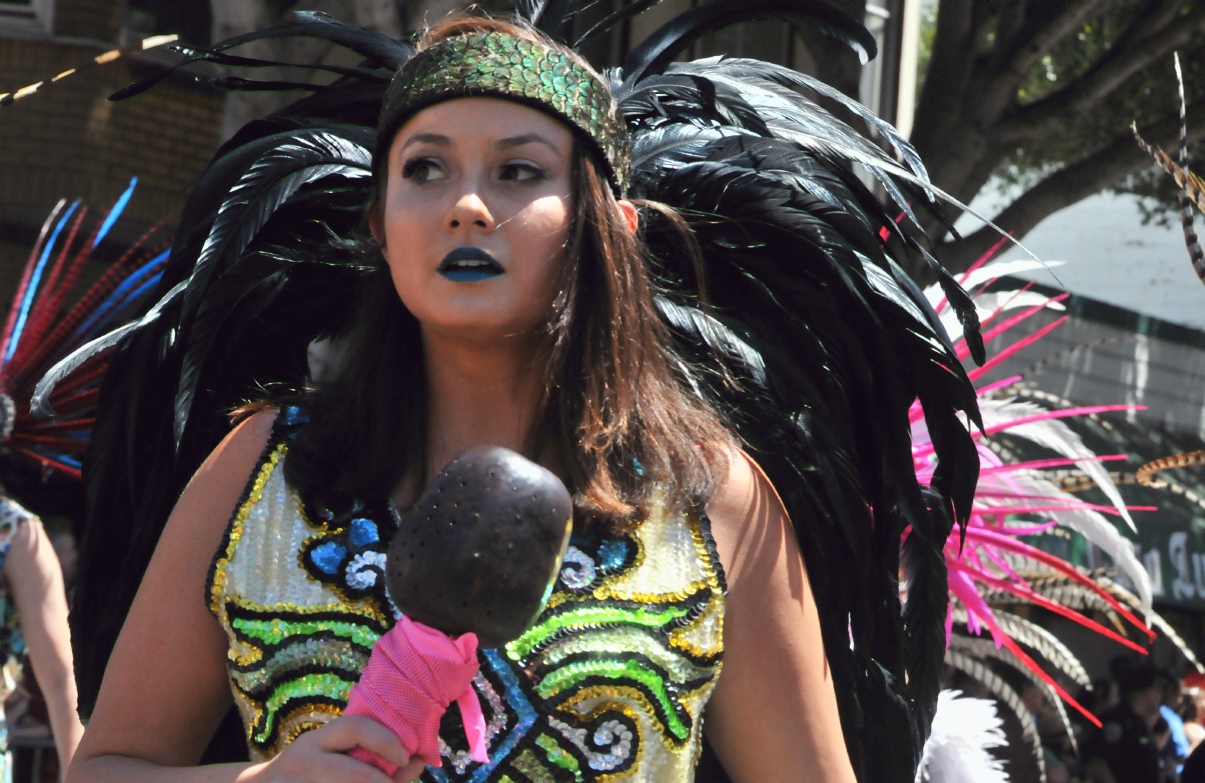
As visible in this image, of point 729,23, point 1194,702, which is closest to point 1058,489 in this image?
point 729,23

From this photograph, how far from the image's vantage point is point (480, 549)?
4.66 feet

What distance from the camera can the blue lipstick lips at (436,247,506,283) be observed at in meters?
1.77

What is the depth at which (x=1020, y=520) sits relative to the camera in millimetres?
8297

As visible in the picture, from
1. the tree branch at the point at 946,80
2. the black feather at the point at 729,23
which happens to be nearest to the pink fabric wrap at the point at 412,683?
the black feather at the point at 729,23

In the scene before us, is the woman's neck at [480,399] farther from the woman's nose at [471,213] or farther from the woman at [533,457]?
the woman's nose at [471,213]

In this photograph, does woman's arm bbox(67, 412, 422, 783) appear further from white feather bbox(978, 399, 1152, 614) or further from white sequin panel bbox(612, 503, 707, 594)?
white feather bbox(978, 399, 1152, 614)

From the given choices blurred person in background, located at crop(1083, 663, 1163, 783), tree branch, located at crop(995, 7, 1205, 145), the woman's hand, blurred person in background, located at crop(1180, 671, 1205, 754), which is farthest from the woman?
blurred person in background, located at crop(1180, 671, 1205, 754)

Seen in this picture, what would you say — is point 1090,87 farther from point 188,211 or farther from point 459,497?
point 459,497

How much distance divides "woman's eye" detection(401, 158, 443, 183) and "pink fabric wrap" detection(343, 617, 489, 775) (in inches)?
26.5

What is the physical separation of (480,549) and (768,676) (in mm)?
611

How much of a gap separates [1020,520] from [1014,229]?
2804 mm

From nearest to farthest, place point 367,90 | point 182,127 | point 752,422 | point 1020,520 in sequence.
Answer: point 752,422
point 367,90
point 182,127
point 1020,520

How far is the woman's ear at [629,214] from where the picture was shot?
2.02m

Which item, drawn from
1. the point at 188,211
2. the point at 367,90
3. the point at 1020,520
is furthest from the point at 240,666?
the point at 1020,520
